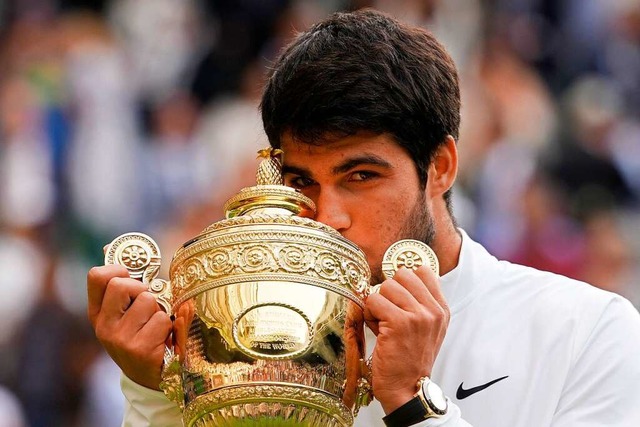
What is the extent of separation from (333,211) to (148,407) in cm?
68

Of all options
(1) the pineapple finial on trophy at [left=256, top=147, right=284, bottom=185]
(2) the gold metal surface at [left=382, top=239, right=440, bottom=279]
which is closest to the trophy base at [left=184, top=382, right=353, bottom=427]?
(2) the gold metal surface at [left=382, top=239, right=440, bottom=279]

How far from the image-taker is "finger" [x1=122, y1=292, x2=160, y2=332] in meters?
3.67

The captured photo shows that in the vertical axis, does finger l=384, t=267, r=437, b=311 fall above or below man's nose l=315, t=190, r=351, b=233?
below

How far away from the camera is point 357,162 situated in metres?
4.22

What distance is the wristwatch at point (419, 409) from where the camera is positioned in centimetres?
359

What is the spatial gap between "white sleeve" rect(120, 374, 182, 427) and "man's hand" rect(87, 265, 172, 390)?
0.23 meters

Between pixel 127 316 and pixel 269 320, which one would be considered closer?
pixel 269 320

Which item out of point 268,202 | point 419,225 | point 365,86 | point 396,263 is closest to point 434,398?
point 396,263

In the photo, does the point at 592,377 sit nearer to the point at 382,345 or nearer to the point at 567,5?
the point at 382,345

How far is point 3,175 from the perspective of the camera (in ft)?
35.6

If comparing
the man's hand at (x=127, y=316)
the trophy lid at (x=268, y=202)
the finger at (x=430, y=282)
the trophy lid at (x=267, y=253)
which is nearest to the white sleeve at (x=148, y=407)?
the man's hand at (x=127, y=316)

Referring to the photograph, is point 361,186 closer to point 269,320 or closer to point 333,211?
point 333,211

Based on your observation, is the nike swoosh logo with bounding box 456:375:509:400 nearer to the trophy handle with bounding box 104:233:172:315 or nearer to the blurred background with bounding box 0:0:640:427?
the trophy handle with bounding box 104:233:172:315

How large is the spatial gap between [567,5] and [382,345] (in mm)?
9260
